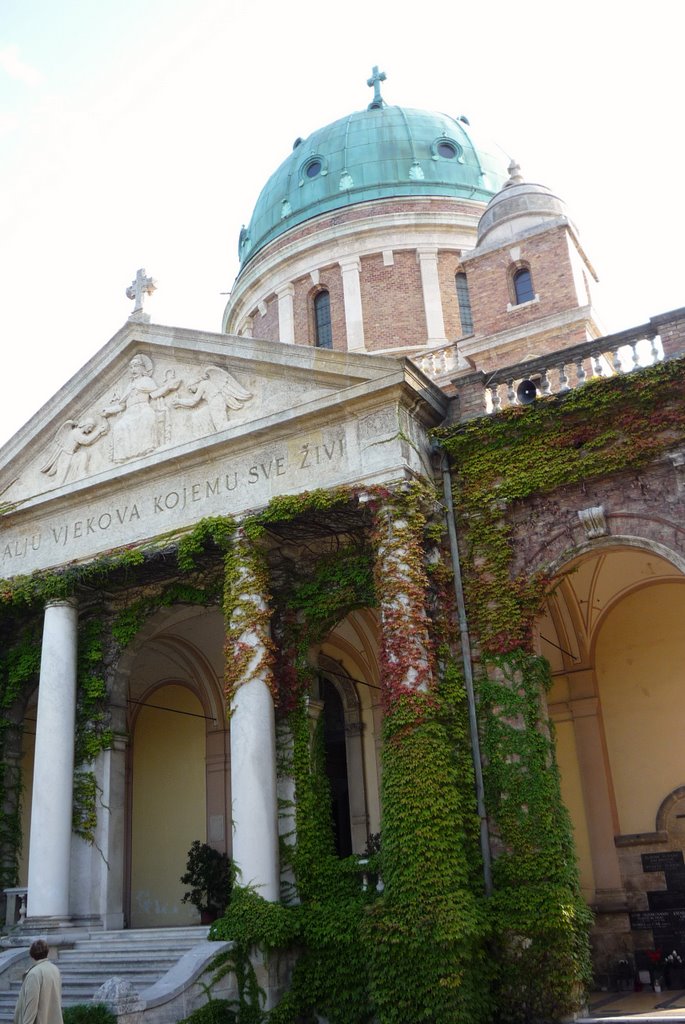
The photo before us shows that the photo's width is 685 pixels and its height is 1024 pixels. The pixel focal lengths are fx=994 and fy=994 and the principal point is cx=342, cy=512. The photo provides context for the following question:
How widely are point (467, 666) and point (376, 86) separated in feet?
82.7

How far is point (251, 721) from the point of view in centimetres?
1408

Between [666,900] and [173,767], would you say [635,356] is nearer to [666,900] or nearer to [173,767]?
[666,900]

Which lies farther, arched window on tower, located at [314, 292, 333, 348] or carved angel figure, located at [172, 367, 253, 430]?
arched window on tower, located at [314, 292, 333, 348]

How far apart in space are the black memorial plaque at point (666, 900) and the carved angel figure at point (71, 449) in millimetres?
12015

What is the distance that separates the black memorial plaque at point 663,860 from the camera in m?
16.5

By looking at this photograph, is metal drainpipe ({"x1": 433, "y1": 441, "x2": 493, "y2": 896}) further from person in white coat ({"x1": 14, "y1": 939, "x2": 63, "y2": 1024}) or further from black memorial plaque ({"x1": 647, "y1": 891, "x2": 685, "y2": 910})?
person in white coat ({"x1": 14, "y1": 939, "x2": 63, "y2": 1024})

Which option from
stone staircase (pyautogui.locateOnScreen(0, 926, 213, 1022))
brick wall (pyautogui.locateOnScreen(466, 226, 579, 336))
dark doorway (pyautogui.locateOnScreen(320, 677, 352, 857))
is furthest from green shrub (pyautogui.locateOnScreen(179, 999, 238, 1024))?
brick wall (pyautogui.locateOnScreen(466, 226, 579, 336))

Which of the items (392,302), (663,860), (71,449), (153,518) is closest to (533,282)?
(392,302)

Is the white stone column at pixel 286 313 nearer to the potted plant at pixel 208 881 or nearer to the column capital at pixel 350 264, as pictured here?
the column capital at pixel 350 264

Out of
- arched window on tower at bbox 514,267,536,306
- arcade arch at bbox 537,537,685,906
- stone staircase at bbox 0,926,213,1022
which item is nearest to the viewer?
stone staircase at bbox 0,926,213,1022

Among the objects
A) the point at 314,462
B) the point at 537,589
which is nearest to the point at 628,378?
the point at 537,589

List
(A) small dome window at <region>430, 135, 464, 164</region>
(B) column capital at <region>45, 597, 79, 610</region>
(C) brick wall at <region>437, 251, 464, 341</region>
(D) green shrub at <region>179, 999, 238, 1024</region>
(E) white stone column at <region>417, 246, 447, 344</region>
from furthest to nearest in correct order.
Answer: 1. (A) small dome window at <region>430, 135, 464, 164</region>
2. (C) brick wall at <region>437, 251, 464, 341</region>
3. (E) white stone column at <region>417, 246, 447, 344</region>
4. (B) column capital at <region>45, 597, 79, 610</region>
5. (D) green shrub at <region>179, 999, 238, 1024</region>

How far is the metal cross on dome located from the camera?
32.0 meters

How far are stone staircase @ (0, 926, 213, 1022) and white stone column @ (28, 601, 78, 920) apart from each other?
2.91 feet
